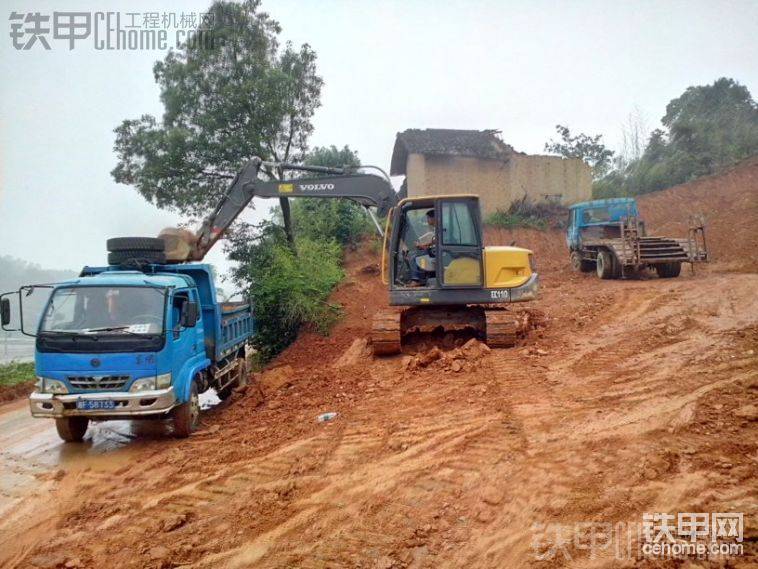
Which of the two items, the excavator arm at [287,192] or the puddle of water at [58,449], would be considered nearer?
the puddle of water at [58,449]

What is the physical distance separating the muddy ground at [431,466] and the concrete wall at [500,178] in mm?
17434

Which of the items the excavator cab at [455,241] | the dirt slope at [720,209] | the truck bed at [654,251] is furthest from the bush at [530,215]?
the excavator cab at [455,241]

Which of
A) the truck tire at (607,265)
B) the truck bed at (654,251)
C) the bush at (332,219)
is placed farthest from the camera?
the bush at (332,219)

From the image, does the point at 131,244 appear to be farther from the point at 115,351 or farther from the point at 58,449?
the point at 58,449

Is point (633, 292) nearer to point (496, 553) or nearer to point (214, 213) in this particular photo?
point (214, 213)

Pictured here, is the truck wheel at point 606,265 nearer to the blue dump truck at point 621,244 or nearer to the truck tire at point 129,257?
the blue dump truck at point 621,244

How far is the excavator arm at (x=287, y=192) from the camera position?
10.4m

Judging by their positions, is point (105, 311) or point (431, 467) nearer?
point (431, 467)

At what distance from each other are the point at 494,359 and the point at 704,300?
217 inches

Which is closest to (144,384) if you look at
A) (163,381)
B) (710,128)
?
(163,381)

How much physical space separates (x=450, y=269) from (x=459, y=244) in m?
0.45

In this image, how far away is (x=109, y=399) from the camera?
21.3 ft

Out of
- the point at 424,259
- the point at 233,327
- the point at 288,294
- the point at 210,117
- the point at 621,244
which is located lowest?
the point at 233,327

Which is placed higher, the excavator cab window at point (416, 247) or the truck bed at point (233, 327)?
the excavator cab window at point (416, 247)
